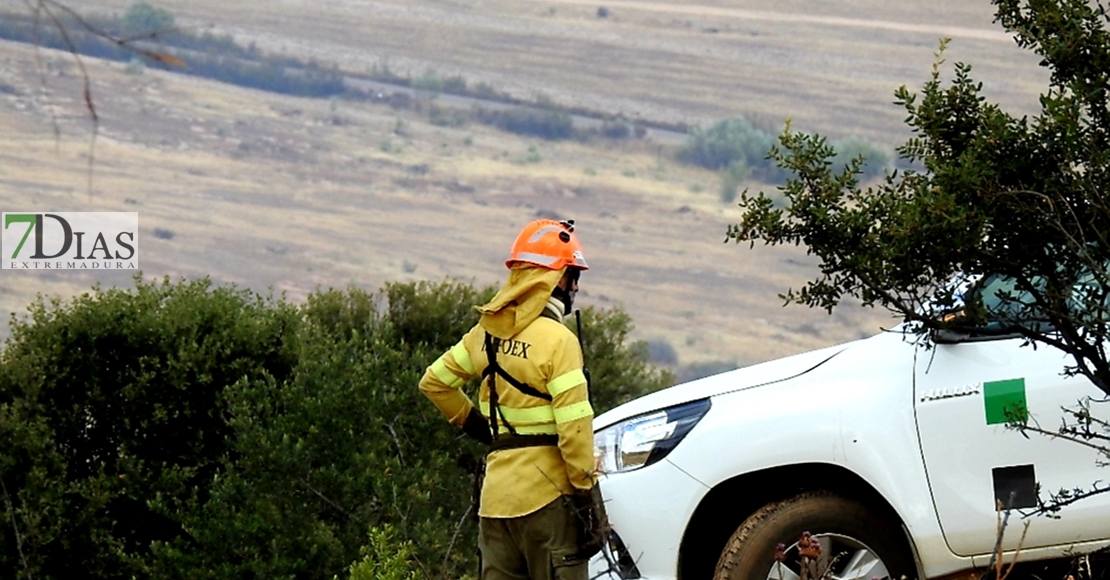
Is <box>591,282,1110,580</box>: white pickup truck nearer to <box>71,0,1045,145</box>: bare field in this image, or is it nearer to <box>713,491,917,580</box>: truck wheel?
<box>713,491,917,580</box>: truck wheel

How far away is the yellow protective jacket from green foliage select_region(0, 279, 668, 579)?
10.6 ft

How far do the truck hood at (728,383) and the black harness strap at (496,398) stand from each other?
816 mm

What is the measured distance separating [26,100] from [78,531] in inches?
1855

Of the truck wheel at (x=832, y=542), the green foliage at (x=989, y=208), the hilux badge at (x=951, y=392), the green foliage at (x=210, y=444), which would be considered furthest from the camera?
the green foliage at (x=210, y=444)

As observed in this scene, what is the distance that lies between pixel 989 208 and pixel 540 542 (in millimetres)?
2068

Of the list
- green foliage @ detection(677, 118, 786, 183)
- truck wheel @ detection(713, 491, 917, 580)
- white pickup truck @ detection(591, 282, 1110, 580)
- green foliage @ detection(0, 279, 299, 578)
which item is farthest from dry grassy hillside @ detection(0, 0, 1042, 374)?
truck wheel @ detection(713, 491, 917, 580)

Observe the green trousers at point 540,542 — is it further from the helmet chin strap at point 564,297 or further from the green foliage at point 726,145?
the green foliage at point 726,145

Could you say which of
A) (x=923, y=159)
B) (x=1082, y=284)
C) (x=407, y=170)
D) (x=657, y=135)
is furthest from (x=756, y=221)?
(x=657, y=135)

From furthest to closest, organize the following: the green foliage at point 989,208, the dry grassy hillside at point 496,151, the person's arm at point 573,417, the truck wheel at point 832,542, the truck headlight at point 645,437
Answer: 1. the dry grassy hillside at point 496,151
2. the truck headlight at point 645,437
3. the truck wheel at point 832,542
4. the person's arm at point 573,417
5. the green foliage at point 989,208

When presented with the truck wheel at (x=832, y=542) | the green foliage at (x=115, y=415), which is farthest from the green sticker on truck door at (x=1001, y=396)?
the green foliage at (x=115, y=415)

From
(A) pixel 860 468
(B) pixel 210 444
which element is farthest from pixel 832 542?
(B) pixel 210 444

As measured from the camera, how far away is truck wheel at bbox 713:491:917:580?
5.80m

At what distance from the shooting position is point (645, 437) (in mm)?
6219

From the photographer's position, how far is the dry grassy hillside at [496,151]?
59875 mm
